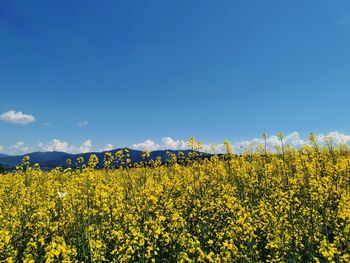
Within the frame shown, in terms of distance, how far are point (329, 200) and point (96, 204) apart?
24.8 ft

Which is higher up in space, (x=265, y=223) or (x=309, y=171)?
(x=309, y=171)

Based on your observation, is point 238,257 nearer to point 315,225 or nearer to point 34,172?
point 315,225

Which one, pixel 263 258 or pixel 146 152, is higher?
pixel 146 152

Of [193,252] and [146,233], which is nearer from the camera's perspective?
[193,252]

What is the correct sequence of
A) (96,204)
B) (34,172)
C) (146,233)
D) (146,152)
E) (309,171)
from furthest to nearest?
(34,172)
(309,171)
(146,152)
(96,204)
(146,233)

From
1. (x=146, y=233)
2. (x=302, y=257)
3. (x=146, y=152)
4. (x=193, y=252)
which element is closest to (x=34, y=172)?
(x=146, y=152)

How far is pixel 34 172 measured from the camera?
15094 mm

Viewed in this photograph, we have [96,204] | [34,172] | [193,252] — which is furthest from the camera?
[34,172]

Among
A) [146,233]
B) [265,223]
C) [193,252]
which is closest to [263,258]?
[265,223]

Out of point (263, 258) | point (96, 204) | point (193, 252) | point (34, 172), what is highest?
point (34, 172)

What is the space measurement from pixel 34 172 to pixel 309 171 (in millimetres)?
13564

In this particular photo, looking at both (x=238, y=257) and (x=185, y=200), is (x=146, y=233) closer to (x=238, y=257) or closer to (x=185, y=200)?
(x=238, y=257)

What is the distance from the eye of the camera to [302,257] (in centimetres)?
715

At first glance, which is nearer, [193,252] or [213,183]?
[193,252]
